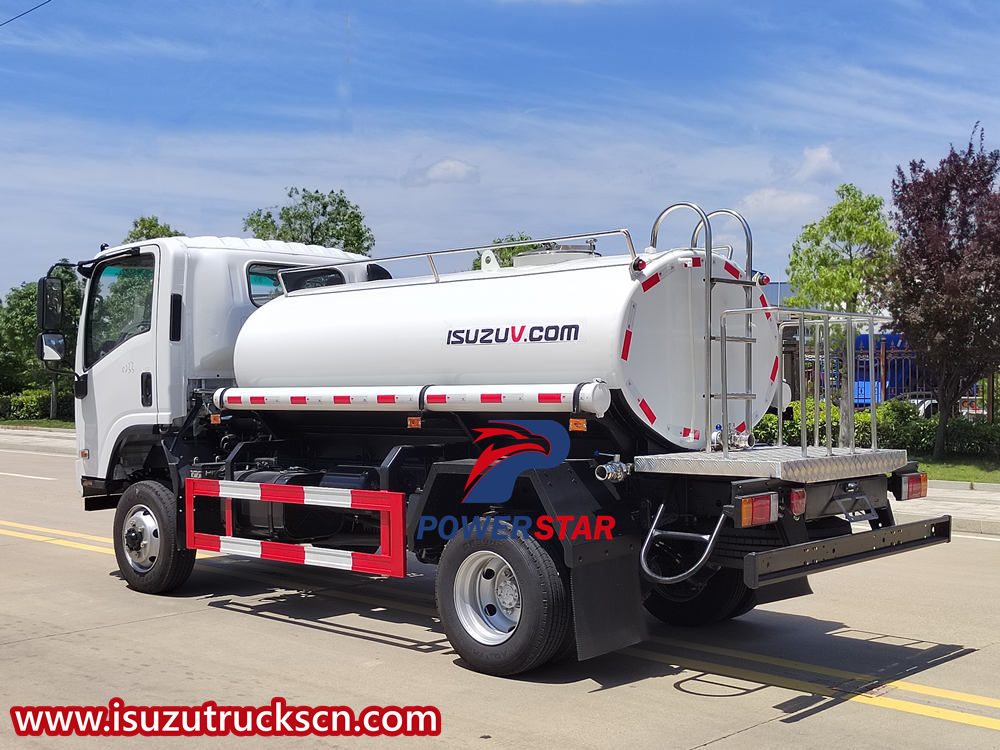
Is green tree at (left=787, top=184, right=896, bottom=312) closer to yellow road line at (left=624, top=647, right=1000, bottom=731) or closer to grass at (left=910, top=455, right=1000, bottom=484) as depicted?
grass at (left=910, top=455, right=1000, bottom=484)

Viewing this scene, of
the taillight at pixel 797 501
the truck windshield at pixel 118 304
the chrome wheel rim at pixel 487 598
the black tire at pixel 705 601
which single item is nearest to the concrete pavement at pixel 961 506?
the black tire at pixel 705 601

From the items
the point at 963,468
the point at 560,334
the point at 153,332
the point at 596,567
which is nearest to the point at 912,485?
the point at 596,567

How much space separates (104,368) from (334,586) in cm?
281

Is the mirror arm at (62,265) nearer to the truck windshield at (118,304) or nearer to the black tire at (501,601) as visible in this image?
the truck windshield at (118,304)

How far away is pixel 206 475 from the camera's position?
8.79m

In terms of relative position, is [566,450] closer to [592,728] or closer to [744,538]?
[744,538]

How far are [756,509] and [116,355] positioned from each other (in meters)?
6.01

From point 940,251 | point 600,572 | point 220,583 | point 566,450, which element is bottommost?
point 220,583

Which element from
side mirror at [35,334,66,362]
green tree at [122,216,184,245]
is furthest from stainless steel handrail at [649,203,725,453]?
green tree at [122,216,184,245]

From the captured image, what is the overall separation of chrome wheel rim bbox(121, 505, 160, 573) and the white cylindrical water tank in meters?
1.91

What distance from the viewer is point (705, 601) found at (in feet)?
25.4

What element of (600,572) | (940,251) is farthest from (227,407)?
(940,251)

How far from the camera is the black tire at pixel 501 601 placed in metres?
6.21

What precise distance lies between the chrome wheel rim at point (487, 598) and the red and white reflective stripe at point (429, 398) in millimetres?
970
